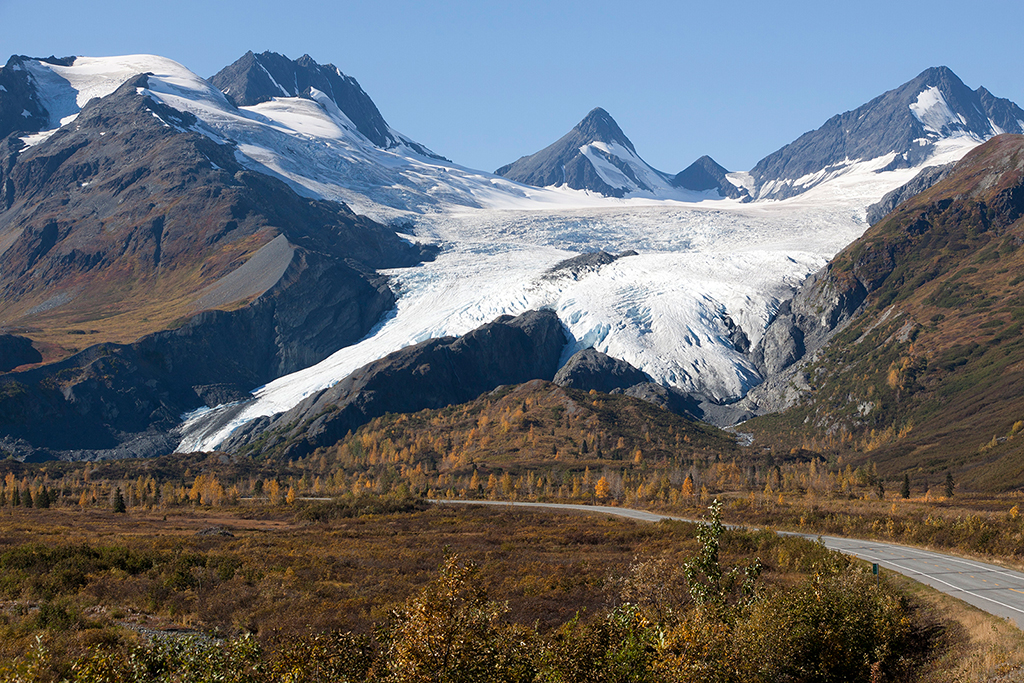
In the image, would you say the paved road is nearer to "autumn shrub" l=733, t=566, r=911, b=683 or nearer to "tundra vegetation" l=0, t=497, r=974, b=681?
"tundra vegetation" l=0, t=497, r=974, b=681

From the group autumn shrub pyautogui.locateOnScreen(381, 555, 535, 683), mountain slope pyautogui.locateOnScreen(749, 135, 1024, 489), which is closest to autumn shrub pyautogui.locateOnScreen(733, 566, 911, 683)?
autumn shrub pyautogui.locateOnScreen(381, 555, 535, 683)

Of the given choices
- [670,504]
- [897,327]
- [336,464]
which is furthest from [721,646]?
[897,327]

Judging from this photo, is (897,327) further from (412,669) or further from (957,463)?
(412,669)

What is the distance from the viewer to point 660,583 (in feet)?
115

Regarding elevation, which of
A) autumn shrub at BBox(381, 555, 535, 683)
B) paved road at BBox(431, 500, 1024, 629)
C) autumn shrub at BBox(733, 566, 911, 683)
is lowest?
paved road at BBox(431, 500, 1024, 629)

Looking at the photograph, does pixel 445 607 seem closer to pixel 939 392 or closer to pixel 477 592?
pixel 477 592

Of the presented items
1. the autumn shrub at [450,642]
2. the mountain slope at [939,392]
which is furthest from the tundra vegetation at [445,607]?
the mountain slope at [939,392]

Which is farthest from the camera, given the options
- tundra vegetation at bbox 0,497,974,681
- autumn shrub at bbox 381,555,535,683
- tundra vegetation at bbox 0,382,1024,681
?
tundra vegetation at bbox 0,382,1024,681

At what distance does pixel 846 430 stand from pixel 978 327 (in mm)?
37471

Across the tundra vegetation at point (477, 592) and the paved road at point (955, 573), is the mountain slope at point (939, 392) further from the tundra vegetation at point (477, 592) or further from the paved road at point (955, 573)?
the paved road at point (955, 573)

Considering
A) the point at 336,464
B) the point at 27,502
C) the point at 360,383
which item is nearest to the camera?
the point at 27,502

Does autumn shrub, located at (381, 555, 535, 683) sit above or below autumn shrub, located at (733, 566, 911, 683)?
above

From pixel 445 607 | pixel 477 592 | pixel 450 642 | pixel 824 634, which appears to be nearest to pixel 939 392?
pixel 824 634

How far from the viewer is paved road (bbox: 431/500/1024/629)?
105 ft
